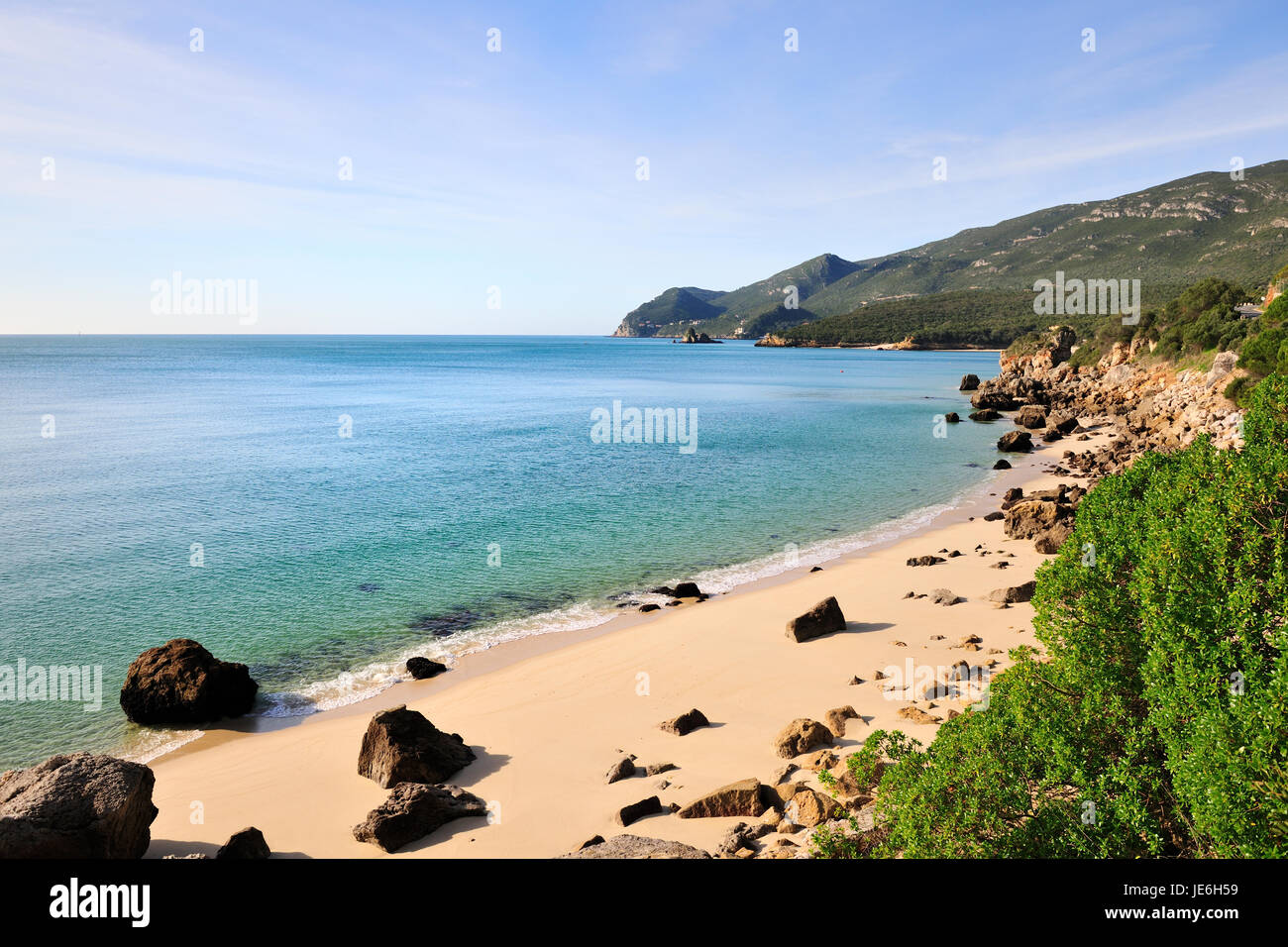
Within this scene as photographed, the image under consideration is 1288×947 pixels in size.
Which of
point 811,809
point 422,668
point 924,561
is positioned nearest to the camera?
point 811,809

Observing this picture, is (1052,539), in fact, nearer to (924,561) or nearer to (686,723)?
(924,561)

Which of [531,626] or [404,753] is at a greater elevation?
[404,753]

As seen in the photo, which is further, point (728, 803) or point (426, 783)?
point (426, 783)

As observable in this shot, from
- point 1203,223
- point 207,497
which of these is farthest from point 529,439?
point 1203,223

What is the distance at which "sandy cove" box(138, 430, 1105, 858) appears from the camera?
1101 centimetres

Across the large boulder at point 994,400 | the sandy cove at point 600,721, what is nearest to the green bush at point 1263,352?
the sandy cove at point 600,721

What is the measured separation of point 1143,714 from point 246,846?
1123 centimetres

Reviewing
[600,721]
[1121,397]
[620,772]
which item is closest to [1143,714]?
[620,772]

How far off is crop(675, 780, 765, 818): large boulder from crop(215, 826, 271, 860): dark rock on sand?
19.1ft

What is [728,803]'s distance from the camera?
10250 millimetres
